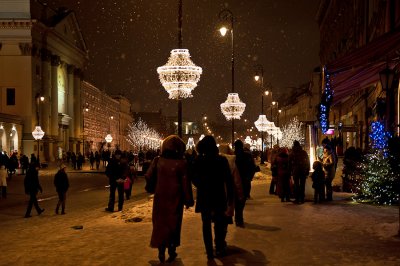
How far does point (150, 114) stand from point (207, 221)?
584ft

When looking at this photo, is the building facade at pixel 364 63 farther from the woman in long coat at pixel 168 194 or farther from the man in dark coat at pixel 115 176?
the man in dark coat at pixel 115 176

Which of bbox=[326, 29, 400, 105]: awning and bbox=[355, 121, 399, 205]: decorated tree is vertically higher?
bbox=[326, 29, 400, 105]: awning

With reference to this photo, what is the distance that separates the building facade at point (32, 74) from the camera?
66.7 meters

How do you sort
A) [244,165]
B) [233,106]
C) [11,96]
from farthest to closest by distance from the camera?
[11,96] → [233,106] → [244,165]

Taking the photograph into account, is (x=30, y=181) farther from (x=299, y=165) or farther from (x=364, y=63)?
(x=364, y=63)

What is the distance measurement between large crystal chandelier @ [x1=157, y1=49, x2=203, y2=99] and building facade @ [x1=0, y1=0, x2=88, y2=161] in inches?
1671

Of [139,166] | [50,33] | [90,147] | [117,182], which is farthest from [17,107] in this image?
[117,182]

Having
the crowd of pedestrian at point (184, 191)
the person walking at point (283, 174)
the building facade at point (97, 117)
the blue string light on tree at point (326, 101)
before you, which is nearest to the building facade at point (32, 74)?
the building facade at point (97, 117)

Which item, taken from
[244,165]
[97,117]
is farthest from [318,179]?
[97,117]

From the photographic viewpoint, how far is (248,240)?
10.3 meters

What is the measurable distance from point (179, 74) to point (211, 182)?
39.3 feet

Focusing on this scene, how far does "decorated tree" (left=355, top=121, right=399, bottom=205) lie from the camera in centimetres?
1541

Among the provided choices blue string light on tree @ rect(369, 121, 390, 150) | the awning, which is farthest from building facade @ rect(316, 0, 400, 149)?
blue string light on tree @ rect(369, 121, 390, 150)

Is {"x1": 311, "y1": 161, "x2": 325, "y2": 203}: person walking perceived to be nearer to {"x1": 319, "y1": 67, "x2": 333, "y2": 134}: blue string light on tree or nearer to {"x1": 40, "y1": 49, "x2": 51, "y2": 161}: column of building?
{"x1": 319, "y1": 67, "x2": 333, "y2": 134}: blue string light on tree
